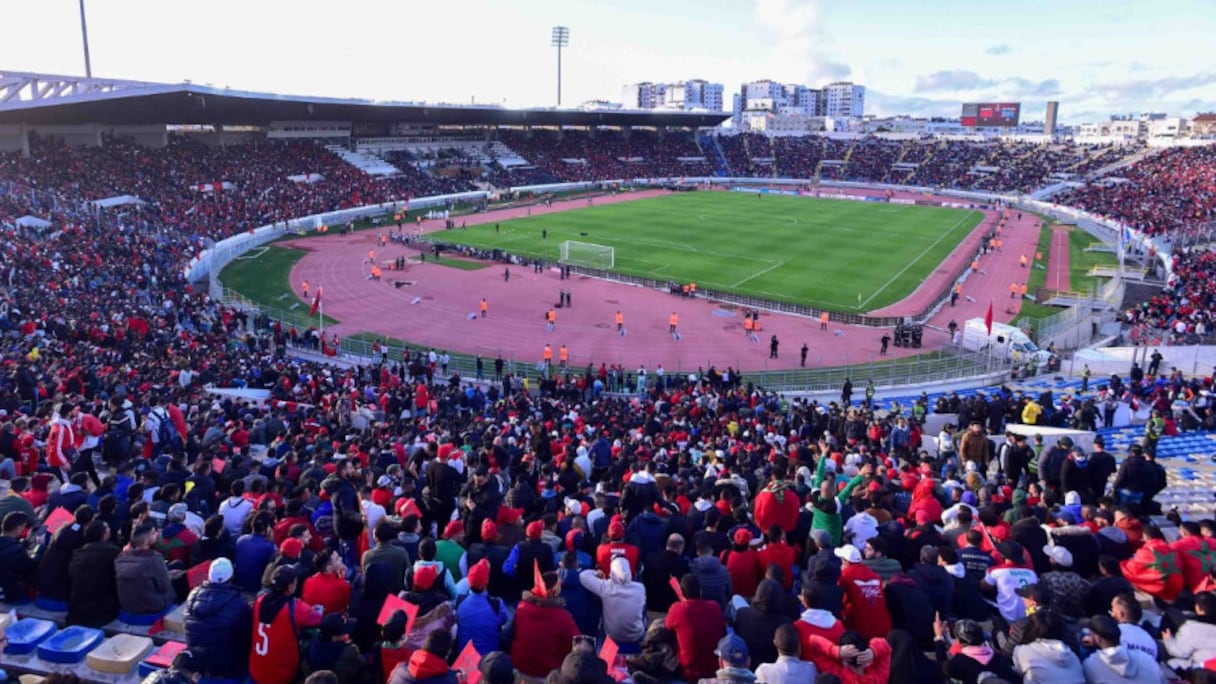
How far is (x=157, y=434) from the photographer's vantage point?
13.3 m

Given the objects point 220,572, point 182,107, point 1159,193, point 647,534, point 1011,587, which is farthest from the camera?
point 1159,193

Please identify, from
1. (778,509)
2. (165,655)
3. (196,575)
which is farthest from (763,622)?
(196,575)

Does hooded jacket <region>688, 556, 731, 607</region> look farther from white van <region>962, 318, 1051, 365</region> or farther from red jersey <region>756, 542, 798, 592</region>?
white van <region>962, 318, 1051, 365</region>

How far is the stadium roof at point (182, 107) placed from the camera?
1866 inches

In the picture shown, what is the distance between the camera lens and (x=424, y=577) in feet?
21.9

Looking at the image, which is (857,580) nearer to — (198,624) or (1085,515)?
(1085,515)

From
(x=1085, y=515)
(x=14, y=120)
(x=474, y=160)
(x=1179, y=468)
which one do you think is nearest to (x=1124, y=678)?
(x=1085, y=515)

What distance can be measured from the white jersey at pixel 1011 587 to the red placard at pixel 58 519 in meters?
9.05

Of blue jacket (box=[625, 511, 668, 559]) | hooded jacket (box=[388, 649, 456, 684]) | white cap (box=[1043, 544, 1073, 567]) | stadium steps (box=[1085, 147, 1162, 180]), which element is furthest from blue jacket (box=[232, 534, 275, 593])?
stadium steps (box=[1085, 147, 1162, 180])

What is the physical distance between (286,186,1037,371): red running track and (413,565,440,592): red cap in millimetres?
26000

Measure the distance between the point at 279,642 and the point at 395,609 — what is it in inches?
35.7

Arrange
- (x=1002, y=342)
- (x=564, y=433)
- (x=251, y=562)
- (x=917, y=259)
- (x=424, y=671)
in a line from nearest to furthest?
(x=424, y=671), (x=251, y=562), (x=564, y=433), (x=1002, y=342), (x=917, y=259)

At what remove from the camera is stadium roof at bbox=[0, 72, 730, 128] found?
4741 centimetres

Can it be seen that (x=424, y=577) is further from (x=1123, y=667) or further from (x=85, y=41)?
(x=85, y=41)
